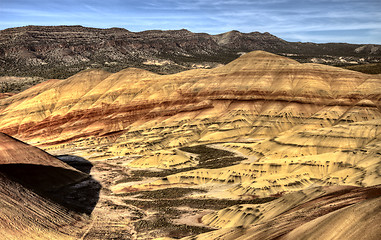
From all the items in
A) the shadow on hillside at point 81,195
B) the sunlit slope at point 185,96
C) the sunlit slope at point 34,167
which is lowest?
the shadow on hillside at point 81,195

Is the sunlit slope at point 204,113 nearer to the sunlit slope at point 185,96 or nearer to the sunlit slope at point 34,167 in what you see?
the sunlit slope at point 185,96

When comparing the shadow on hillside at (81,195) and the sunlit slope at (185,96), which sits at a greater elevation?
the sunlit slope at (185,96)

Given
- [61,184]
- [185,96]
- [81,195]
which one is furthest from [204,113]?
[81,195]

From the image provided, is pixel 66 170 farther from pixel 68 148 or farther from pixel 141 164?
pixel 68 148

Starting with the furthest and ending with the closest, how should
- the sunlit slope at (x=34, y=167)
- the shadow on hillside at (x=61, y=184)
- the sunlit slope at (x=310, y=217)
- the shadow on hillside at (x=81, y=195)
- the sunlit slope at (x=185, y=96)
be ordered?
the sunlit slope at (x=185, y=96)
the sunlit slope at (x=34, y=167)
the shadow on hillside at (x=61, y=184)
the shadow on hillside at (x=81, y=195)
the sunlit slope at (x=310, y=217)

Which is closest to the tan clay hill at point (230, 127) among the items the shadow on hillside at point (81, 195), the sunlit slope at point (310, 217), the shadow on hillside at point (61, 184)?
the sunlit slope at point (310, 217)

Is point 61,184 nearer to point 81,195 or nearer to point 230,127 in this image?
point 81,195

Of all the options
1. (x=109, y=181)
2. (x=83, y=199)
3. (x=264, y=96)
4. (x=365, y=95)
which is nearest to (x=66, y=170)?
(x=109, y=181)

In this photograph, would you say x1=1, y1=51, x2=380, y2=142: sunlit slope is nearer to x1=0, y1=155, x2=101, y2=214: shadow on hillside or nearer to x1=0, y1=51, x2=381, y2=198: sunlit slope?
x1=0, y1=51, x2=381, y2=198: sunlit slope
